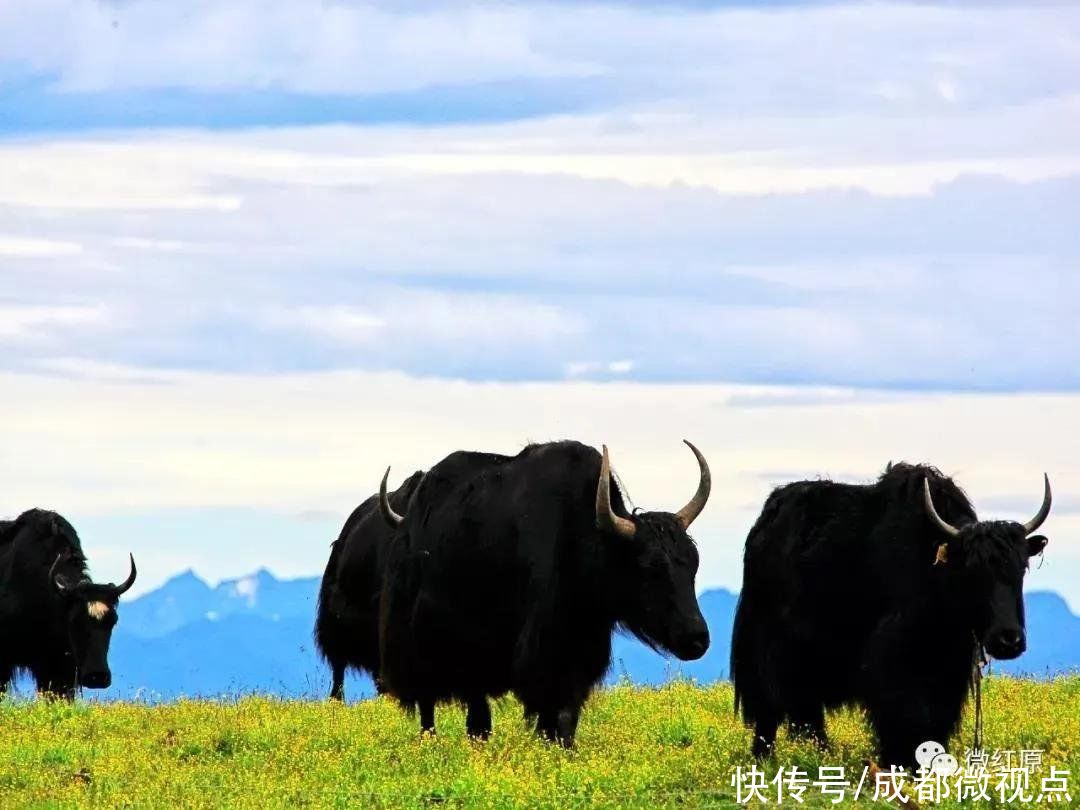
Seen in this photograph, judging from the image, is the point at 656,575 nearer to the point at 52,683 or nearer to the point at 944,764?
the point at 944,764

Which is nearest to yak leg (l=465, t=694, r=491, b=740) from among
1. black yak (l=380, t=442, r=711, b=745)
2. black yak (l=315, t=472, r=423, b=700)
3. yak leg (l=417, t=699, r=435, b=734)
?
black yak (l=380, t=442, r=711, b=745)

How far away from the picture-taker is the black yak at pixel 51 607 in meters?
21.5

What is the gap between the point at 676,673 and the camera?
19.8m

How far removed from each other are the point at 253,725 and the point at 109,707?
284 cm

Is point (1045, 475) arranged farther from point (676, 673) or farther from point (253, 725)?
point (676, 673)

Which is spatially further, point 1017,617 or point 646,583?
point 646,583

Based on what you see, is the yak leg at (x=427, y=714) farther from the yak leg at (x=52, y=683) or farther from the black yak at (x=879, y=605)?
the yak leg at (x=52, y=683)

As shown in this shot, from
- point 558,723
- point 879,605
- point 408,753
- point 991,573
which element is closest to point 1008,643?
point 991,573

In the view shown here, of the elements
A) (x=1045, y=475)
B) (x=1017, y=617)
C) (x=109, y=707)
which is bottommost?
(x=109, y=707)

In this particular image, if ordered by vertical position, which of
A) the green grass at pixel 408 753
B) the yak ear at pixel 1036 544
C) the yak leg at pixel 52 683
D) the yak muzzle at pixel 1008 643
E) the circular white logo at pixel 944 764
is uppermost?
the yak ear at pixel 1036 544

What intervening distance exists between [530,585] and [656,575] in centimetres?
108

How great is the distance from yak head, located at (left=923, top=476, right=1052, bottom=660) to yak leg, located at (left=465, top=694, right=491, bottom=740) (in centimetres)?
395

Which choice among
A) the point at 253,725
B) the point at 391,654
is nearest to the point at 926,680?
the point at 391,654

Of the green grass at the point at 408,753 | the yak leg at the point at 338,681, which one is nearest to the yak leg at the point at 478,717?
the green grass at the point at 408,753
